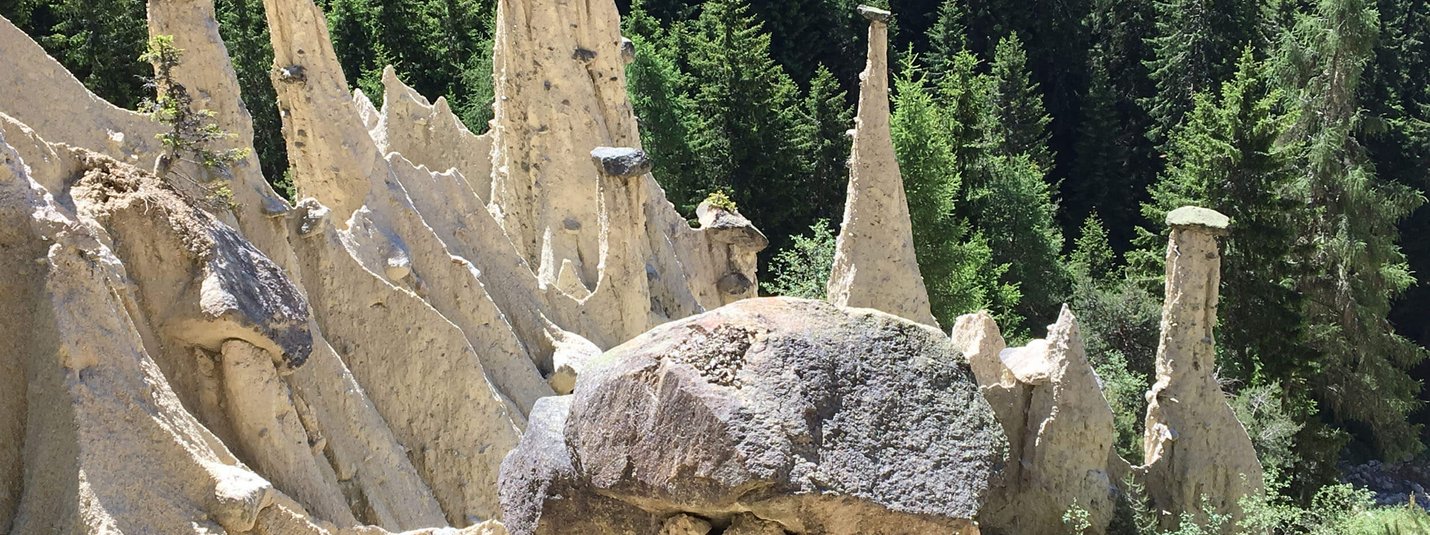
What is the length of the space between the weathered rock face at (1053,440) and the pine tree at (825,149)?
58.3 ft

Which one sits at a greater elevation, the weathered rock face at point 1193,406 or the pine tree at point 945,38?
the pine tree at point 945,38

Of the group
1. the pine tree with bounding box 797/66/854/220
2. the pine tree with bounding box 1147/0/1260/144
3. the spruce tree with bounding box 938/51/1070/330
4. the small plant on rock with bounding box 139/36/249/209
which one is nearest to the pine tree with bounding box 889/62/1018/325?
the spruce tree with bounding box 938/51/1070/330

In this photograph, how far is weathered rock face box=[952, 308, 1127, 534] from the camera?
43.4ft

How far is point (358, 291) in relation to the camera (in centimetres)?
1084

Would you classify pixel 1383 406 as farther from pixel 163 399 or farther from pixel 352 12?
pixel 163 399

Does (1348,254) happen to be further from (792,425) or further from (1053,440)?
(792,425)

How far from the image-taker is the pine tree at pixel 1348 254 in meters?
27.9

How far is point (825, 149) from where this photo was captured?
104ft

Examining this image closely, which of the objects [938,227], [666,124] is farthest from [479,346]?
[666,124]

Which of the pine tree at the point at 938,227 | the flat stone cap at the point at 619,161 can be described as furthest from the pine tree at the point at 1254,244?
the flat stone cap at the point at 619,161

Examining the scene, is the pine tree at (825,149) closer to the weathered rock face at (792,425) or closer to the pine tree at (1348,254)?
the pine tree at (1348,254)

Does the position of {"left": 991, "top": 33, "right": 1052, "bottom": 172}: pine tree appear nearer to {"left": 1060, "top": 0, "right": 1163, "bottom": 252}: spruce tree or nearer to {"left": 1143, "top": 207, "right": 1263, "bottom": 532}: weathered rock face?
{"left": 1060, "top": 0, "right": 1163, "bottom": 252}: spruce tree

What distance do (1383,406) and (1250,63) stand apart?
6.25 m

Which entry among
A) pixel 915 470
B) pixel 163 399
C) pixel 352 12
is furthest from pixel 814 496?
pixel 352 12
